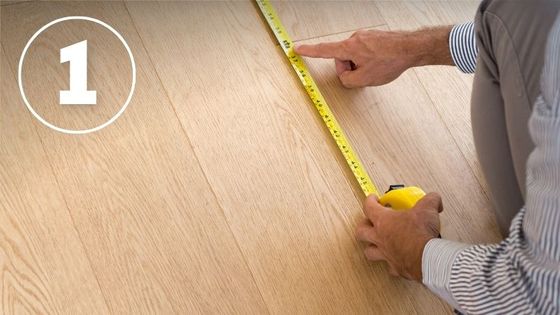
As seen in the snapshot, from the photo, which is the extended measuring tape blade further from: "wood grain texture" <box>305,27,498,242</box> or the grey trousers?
the grey trousers

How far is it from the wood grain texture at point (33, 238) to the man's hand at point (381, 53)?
0.63 meters

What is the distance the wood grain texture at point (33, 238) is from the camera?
45.9 inches

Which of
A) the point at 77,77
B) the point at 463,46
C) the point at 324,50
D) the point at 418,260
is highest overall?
the point at 77,77

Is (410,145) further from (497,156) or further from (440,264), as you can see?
(440,264)

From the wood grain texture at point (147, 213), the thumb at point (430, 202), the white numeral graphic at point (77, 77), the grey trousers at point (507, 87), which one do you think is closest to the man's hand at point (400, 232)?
the thumb at point (430, 202)

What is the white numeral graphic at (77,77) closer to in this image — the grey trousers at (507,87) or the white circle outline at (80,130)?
the white circle outline at (80,130)

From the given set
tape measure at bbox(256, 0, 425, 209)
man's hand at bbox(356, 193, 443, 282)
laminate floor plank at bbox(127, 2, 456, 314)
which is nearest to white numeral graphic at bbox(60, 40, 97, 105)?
laminate floor plank at bbox(127, 2, 456, 314)

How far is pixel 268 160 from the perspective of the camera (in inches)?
54.1

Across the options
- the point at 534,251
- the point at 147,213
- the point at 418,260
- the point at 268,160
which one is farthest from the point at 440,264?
the point at 147,213

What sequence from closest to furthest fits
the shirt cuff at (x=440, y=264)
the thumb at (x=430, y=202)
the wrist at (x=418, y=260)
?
the shirt cuff at (x=440, y=264) → the wrist at (x=418, y=260) → the thumb at (x=430, y=202)

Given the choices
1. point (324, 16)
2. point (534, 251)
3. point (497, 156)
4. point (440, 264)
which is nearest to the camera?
point (534, 251)

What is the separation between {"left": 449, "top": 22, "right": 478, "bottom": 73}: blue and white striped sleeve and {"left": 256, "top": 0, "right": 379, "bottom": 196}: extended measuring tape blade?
0.30 meters

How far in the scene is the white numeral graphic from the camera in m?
→ 1.33

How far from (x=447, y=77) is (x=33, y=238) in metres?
1.02
